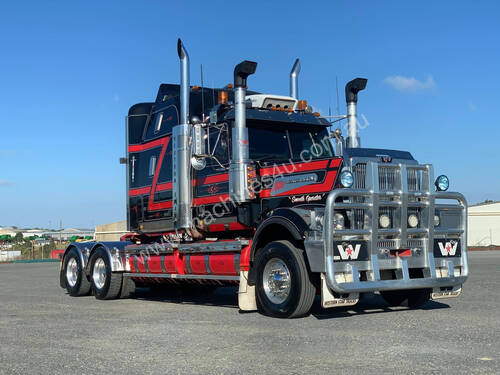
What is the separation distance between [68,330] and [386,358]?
14.0 feet

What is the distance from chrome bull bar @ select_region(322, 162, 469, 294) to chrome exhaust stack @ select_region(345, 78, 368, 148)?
2.52 metres

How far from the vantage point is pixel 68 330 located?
26.2 feet

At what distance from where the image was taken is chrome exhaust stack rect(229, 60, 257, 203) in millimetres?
9633

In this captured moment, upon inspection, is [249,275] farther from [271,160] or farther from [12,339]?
[12,339]

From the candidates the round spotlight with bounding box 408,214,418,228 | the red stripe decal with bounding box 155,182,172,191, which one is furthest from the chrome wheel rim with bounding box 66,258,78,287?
the round spotlight with bounding box 408,214,418,228

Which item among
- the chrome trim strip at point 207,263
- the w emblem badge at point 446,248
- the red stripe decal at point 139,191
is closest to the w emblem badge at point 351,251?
the w emblem badge at point 446,248

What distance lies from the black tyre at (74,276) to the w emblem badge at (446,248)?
772 cm

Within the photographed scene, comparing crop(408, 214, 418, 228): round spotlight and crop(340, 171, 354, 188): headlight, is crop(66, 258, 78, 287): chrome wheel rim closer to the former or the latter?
crop(340, 171, 354, 188): headlight

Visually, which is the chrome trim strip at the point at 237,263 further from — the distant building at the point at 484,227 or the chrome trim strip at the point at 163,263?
the distant building at the point at 484,227

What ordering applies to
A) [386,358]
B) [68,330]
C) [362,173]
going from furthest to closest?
1. [362,173]
2. [68,330]
3. [386,358]

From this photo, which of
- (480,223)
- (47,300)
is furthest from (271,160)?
(480,223)

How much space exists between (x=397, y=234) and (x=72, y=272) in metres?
8.20

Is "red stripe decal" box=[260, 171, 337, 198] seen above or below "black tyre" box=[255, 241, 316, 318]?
above

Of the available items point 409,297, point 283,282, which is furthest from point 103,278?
point 409,297
